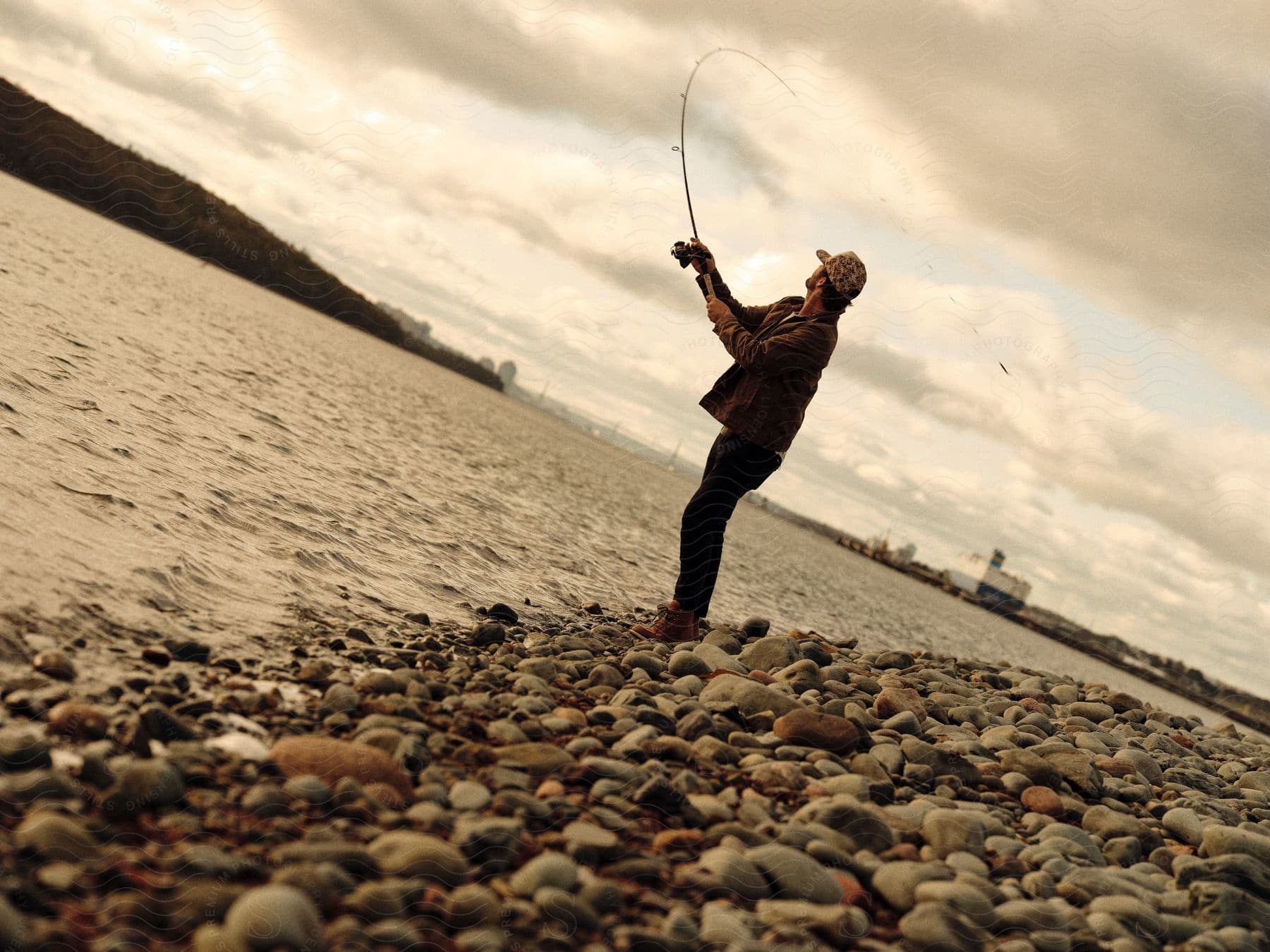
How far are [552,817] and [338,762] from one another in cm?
87

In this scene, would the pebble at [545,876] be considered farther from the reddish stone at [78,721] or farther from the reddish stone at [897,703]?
the reddish stone at [897,703]

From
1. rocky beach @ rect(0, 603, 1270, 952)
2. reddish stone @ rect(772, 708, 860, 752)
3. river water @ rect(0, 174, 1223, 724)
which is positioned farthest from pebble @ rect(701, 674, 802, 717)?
river water @ rect(0, 174, 1223, 724)

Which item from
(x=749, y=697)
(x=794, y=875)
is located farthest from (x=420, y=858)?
(x=749, y=697)

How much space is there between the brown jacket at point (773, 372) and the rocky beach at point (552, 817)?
1.85 meters

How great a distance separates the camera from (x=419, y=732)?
4.10 meters

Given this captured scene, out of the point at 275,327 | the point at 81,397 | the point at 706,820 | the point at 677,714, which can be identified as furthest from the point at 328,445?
the point at 275,327

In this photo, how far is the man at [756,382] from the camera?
6418 mm

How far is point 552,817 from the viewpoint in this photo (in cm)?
353

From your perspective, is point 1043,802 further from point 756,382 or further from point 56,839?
point 56,839

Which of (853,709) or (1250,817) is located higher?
(1250,817)

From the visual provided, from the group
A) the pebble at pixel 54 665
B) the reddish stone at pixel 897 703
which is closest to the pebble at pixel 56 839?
the pebble at pixel 54 665

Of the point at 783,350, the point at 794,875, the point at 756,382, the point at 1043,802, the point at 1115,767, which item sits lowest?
the point at 794,875

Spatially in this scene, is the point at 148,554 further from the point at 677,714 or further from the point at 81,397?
the point at 81,397

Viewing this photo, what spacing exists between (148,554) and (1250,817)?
7.57m
